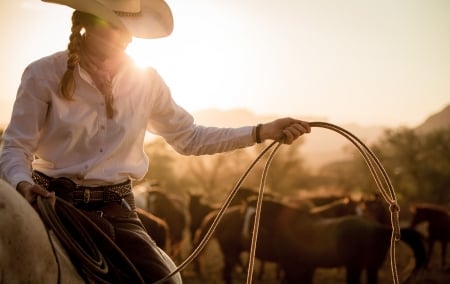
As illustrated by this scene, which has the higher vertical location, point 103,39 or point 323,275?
point 103,39

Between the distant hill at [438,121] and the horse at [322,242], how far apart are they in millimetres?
21594

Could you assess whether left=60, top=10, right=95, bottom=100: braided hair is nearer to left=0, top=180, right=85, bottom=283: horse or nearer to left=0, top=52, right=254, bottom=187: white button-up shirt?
left=0, top=52, right=254, bottom=187: white button-up shirt

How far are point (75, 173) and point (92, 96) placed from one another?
27 cm

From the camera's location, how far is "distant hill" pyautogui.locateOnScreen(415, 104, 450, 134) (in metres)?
32.0

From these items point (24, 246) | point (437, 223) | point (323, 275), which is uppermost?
point (24, 246)

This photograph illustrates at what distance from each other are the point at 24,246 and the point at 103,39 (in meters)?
0.82

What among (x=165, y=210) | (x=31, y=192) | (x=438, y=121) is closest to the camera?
(x=31, y=192)

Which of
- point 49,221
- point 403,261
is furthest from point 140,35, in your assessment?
point 403,261

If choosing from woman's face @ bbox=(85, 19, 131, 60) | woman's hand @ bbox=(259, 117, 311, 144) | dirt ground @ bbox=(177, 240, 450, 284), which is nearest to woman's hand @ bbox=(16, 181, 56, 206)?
woman's face @ bbox=(85, 19, 131, 60)

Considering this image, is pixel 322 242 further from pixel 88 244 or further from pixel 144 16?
pixel 88 244

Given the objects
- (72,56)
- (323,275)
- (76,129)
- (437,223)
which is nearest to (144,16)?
(72,56)

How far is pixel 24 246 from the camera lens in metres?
1.61

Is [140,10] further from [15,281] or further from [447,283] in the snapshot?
[447,283]

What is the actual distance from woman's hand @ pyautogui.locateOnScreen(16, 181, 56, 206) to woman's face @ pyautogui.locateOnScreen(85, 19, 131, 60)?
0.56 metres
